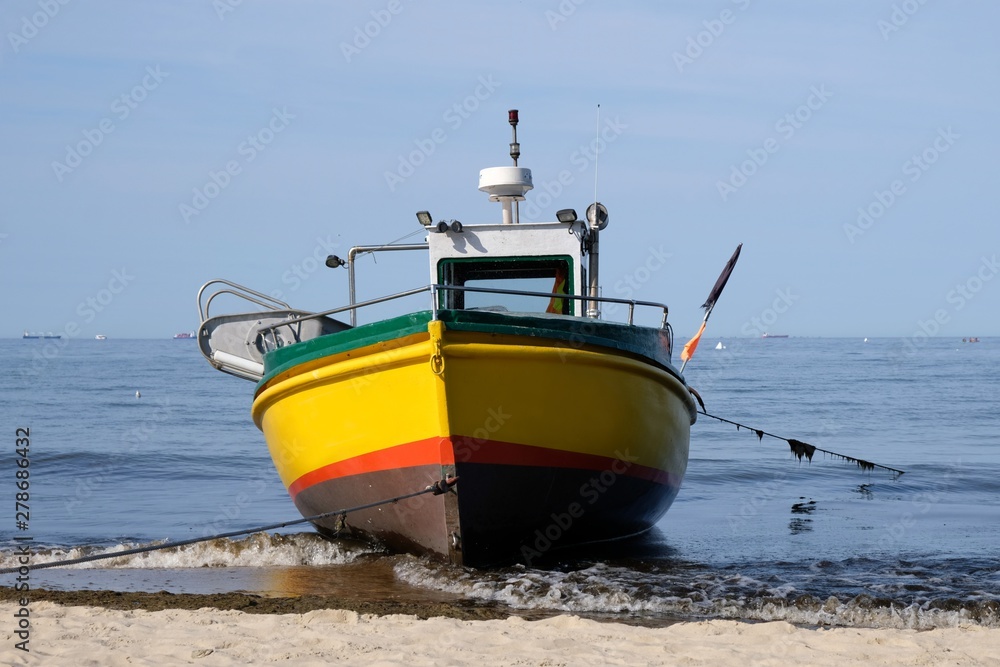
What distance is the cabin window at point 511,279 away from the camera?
8930 mm

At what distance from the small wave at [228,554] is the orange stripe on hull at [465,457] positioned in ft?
3.53

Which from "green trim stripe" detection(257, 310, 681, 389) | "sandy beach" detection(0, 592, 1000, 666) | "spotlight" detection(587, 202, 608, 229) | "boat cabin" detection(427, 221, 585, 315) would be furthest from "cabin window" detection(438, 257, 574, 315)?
"sandy beach" detection(0, 592, 1000, 666)

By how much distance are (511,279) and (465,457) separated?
7.80 feet

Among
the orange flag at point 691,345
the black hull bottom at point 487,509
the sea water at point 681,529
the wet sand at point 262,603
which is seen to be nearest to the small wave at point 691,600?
the sea water at point 681,529

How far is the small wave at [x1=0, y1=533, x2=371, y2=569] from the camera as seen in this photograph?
8711mm

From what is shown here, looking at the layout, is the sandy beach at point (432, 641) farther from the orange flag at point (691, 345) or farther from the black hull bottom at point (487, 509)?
the orange flag at point (691, 345)

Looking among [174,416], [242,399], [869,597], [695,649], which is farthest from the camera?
[242,399]

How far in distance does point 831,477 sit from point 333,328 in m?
8.98

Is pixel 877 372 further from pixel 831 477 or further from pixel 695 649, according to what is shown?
pixel 695 649

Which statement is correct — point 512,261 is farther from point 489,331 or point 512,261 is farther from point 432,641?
point 432,641

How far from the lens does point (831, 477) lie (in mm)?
15211

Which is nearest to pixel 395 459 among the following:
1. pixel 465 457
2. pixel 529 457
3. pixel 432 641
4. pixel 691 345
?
pixel 465 457

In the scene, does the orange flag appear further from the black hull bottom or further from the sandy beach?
the sandy beach

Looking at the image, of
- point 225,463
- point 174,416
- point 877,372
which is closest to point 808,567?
point 225,463
